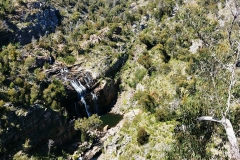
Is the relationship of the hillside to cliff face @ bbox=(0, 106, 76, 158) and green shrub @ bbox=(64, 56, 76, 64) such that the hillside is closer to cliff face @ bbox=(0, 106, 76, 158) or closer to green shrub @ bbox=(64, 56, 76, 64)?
cliff face @ bbox=(0, 106, 76, 158)

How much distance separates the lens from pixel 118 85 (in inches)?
3319

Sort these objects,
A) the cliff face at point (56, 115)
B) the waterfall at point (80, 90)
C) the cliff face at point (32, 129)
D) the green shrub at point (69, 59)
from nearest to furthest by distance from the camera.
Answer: the cliff face at point (32, 129) → the cliff face at point (56, 115) → the waterfall at point (80, 90) → the green shrub at point (69, 59)

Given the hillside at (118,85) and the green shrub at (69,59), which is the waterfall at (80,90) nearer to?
the hillside at (118,85)

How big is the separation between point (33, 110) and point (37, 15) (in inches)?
2278

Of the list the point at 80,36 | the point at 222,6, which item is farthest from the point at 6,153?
the point at 222,6

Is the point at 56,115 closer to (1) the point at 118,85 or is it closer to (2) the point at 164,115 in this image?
(2) the point at 164,115

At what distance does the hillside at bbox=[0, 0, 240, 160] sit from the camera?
26609 mm

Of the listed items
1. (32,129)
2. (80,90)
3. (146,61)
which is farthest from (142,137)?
(146,61)

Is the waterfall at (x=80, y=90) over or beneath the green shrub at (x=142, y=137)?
over

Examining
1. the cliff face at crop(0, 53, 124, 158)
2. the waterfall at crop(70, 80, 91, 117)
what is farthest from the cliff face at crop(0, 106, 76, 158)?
the waterfall at crop(70, 80, 91, 117)

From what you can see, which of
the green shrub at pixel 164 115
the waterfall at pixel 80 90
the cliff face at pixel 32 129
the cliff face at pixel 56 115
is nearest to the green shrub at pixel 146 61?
the cliff face at pixel 56 115

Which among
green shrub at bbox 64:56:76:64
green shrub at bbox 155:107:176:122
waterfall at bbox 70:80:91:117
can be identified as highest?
green shrub at bbox 64:56:76:64

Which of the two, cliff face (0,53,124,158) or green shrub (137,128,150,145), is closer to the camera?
green shrub (137,128,150,145)

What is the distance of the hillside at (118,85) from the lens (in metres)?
26.6
